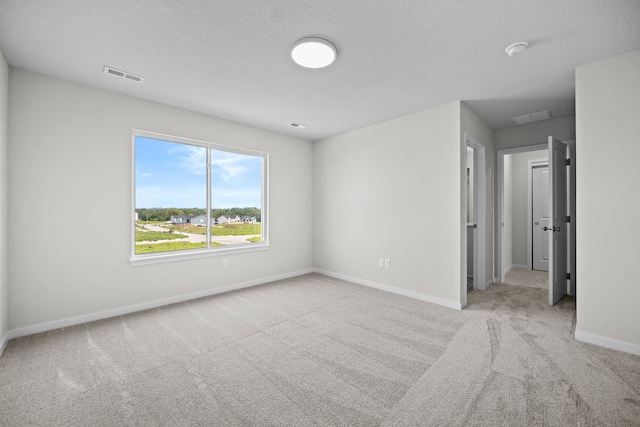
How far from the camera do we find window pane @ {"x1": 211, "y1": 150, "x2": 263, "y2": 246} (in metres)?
4.22

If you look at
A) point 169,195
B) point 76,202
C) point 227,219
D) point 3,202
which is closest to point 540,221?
point 227,219

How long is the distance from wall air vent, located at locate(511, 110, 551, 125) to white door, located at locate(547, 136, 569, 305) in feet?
1.49

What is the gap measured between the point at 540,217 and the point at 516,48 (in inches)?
190

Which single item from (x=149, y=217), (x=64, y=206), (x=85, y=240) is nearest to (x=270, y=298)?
(x=149, y=217)

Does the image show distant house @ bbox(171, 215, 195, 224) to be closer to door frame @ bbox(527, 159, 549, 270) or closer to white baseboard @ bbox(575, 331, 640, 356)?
white baseboard @ bbox(575, 331, 640, 356)

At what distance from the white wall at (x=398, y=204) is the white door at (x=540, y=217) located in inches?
138

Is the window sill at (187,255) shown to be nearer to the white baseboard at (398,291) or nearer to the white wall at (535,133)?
the white baseboard at (398,291)

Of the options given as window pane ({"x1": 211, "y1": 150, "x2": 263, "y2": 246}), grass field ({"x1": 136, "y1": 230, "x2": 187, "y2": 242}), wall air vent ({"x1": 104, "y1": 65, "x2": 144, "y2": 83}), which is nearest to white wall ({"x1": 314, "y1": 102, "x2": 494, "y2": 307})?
window pane ({"x1": 211, "y1": 150, "x2": 263, "y2": 246})

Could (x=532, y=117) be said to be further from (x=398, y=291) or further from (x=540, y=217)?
(x=398, y=291)

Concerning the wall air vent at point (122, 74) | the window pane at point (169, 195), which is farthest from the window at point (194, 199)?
the wall air vent at point (122, 74)

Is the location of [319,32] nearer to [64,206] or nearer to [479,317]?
[64,206]

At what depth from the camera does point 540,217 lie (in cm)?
571

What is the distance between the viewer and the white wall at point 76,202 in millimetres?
2662

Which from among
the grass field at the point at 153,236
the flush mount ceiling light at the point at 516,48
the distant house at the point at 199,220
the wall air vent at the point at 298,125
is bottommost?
the grass field at the point at 153,236
